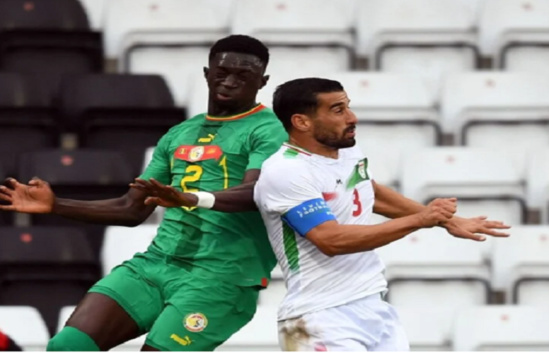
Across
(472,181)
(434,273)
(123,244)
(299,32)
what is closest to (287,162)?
(123,244)

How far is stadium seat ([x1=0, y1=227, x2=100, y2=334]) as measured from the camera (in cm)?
752

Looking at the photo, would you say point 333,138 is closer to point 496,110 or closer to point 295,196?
point 295,196

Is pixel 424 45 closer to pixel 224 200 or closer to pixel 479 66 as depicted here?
pixel 479 66

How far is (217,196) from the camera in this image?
516 cm

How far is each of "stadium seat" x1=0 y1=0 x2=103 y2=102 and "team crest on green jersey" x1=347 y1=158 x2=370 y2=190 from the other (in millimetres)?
3832

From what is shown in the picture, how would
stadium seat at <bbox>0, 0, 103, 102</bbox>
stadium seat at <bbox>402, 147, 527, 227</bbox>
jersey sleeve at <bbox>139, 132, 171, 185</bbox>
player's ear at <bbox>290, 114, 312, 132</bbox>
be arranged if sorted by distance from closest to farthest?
1. player's ear at <bbox>290, 114, 312, 132</bbox>
2. jersey sleeve at <bbox>139, 132, 171, 185</bbox>
3. stadium seat at <bbox>402, 147, 527, 227</bbox>
4. stadium seat at <bbox>0, 0, 103, 102</bbox>

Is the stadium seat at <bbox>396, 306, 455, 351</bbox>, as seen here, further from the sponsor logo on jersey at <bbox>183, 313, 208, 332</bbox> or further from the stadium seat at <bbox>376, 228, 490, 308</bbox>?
the sponsor logo on jersey at <bbox>183, 313, 208, 332</bbox>

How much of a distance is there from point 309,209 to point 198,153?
1.80 feet

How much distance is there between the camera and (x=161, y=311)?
539 cm

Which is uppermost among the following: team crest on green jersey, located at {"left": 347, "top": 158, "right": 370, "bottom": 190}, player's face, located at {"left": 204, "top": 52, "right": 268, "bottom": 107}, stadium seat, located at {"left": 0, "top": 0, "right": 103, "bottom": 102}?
stadium seat, located at {"left": 0, "top": 0, "right": 103, "bottom": 102}

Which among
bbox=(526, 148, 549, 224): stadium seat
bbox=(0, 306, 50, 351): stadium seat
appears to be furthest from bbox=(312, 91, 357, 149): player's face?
bbox=(526, 148, 549, 224): stadium seat

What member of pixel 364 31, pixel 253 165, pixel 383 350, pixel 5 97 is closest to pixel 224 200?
pixel 253 165

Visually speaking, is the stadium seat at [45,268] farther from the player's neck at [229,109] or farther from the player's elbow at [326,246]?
the player's elbow at [326,246]

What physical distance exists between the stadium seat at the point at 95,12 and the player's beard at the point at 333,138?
4296 mm
